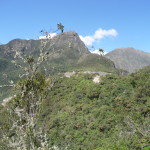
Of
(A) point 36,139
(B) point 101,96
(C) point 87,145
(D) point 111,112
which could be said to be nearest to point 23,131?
(A) point 36,139

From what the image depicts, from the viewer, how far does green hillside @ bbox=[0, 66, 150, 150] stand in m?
55.5

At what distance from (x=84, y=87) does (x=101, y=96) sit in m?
11.5

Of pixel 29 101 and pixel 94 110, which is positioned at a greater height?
pixel 29 101

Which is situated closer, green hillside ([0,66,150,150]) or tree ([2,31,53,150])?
tree ([2,31,53,150])

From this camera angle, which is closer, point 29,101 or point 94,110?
point 29,101

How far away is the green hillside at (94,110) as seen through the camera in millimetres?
55531

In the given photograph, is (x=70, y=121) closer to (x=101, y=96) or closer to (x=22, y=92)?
(x=101, y=96)

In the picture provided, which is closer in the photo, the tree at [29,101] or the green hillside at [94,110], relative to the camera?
the tree at [29,101]

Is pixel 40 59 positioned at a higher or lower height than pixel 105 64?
lower

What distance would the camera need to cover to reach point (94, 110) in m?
65.9

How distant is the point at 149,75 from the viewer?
232 feet

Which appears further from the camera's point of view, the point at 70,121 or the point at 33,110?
the point at 70,121

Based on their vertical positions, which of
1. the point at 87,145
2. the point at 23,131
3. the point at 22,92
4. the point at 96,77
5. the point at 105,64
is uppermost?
the point at 105,64

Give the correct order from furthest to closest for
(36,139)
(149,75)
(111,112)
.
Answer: (149,75) → (111,112) → (36,139)
